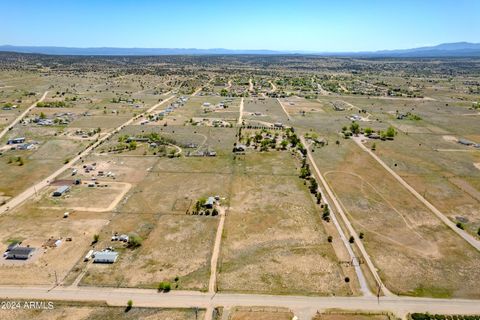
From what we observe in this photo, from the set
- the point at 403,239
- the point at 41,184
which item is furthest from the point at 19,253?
the point at 403,239

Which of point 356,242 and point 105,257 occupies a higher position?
point 105,257

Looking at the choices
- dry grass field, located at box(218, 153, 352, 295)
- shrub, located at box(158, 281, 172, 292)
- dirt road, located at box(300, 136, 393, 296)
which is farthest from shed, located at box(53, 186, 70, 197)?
dirt road, located at box(300, 136, 393, 296)

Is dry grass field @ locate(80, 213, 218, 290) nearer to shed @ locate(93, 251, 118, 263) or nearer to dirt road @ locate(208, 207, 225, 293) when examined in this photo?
dirt road @ locate(208, 207, 225, 293)

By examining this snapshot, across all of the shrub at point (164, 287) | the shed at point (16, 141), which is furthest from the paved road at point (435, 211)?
the shed at point (16, 141)

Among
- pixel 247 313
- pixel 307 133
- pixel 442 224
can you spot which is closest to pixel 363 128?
pixel 307 133

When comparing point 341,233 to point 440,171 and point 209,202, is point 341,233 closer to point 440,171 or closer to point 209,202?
point 209,202

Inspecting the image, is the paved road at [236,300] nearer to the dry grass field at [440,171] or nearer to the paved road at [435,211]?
the paved road at [435,211]
